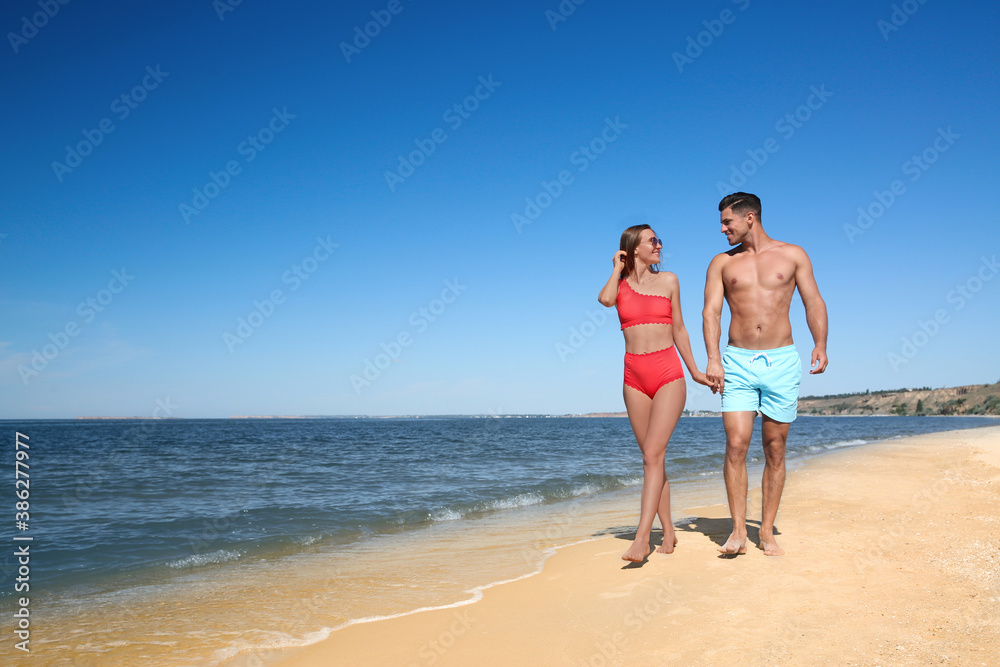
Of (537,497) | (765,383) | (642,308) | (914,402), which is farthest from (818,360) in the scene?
(914,402)

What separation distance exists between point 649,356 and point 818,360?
1151 mm

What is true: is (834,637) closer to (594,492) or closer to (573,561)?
(573,561)

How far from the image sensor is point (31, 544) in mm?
7047

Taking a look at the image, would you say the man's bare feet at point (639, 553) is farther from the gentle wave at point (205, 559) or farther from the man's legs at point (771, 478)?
the gentle wave at point (205, 559)

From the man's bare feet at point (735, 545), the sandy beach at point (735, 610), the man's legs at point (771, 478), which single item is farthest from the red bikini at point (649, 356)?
the sandy beach at point (735, 610)

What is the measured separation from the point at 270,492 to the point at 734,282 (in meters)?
10.1

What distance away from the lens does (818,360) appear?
4016 millimetres

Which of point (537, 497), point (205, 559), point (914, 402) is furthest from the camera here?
point (914, 402)

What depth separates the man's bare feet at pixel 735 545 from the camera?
405 cm

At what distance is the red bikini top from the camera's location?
13.6 ft

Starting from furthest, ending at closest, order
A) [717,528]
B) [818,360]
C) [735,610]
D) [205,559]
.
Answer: [205,559]
[717,528]
[818,360]
[735,610]

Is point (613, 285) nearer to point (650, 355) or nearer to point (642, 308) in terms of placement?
point (642, 308)

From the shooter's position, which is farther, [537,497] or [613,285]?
[537,497]

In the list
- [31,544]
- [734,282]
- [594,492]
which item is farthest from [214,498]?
[734,282]
